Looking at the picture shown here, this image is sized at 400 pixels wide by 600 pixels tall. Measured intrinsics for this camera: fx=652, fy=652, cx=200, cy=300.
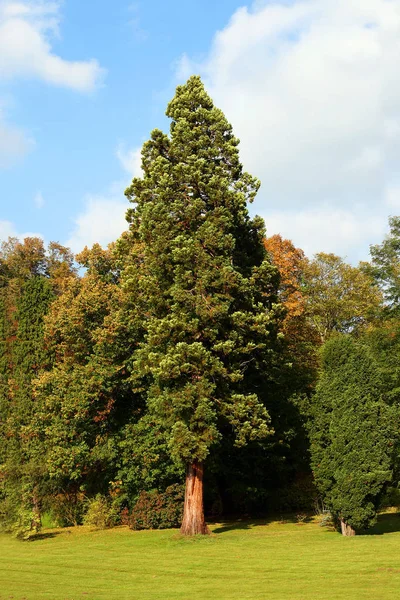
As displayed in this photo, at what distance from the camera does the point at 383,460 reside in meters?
20.1

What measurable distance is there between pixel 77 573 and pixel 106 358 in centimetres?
1353

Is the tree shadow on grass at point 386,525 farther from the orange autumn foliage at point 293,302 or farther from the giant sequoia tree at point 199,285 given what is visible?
the orange autumn foliage at point 293,302

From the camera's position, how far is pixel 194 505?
75.9 ft

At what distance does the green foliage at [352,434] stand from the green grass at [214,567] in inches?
47.7

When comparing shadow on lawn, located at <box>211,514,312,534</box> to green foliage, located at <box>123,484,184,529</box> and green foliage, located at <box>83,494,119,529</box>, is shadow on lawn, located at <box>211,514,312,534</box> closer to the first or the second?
green foliage, located at <box>123,484,184,529</box>

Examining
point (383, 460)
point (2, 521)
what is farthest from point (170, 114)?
point (2, 521)

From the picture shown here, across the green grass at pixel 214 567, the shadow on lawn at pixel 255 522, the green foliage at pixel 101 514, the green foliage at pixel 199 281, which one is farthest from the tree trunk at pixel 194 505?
the green foliage at pixel 101 514

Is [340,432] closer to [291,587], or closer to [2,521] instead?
[291,587]

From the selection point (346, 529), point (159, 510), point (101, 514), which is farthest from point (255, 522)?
point (346, 529)

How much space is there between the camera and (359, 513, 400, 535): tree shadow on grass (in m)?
A: 22.0

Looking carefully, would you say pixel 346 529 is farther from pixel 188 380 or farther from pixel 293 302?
→ pixel 293 302

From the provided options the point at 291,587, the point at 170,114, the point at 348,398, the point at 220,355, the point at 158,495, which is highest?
the point at 170,114

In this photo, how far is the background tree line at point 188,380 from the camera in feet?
71.1

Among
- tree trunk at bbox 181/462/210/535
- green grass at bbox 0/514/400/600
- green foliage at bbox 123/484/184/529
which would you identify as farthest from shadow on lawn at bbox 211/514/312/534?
tree trunk at bbox 181/462/210/535
